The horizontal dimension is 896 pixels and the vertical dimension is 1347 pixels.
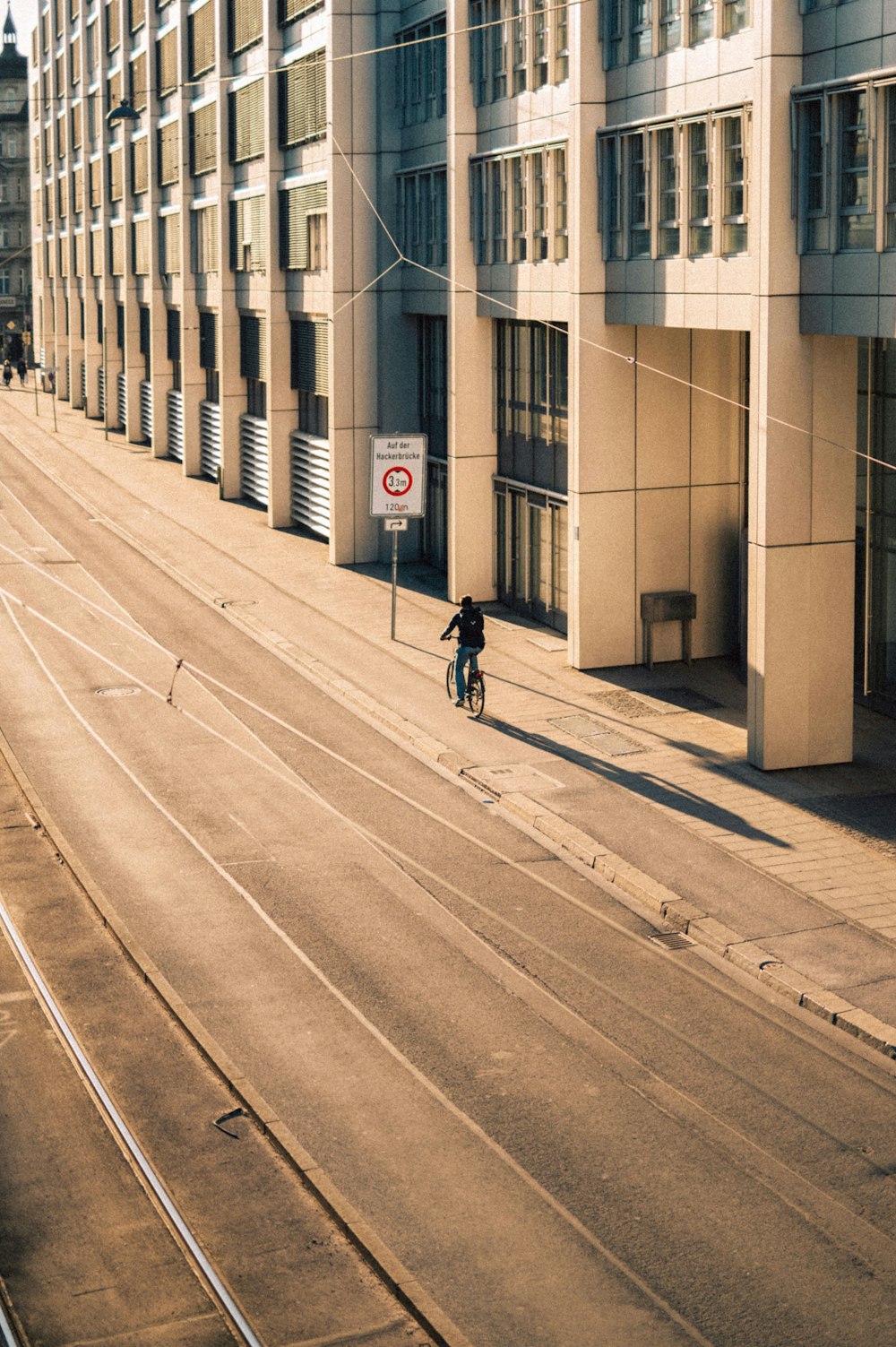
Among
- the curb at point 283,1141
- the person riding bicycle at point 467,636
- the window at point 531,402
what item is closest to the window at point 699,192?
the window at point 531,402

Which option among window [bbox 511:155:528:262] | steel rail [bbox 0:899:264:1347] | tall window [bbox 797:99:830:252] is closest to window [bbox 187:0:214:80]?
window [bbox 511:155:528:262]

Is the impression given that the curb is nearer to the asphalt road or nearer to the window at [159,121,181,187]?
the asphalt road

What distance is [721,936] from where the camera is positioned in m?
17.4

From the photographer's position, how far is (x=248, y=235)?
4891 centimetres

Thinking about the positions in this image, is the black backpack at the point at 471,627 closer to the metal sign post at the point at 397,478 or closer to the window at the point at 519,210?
the metal sign post at the point at 397,478

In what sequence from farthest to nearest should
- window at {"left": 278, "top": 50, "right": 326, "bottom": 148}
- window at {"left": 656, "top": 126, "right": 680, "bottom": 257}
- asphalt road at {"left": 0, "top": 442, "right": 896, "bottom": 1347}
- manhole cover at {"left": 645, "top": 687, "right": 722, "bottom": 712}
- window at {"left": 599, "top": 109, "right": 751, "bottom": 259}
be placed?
window at {"left": 278, "top": 50, "right": 326, "bottom": 148} < manhole cover at {"left": 645, "top": 687, "right": 722, "bottom": 712} < window at {"left": 656, "top": 126, "right": 680, "bottom": 257} < window at {"left": 599, "top": 109, "right": 751, "bottom": 259} < asphalt road at {"left": 0, "top": 442, "right": 896, "bottom": 1347}

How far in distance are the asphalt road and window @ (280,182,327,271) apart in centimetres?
1911

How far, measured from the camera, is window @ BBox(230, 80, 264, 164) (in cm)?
4688

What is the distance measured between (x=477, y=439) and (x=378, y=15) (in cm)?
1077

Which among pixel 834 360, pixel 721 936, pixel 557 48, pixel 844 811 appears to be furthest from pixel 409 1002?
pixel 557 48

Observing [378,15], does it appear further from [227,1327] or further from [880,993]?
[227,1327]

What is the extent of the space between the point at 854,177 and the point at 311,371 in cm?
2407

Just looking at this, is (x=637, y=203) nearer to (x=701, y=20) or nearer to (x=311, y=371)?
(x=701, y=20)

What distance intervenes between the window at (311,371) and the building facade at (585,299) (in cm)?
13
